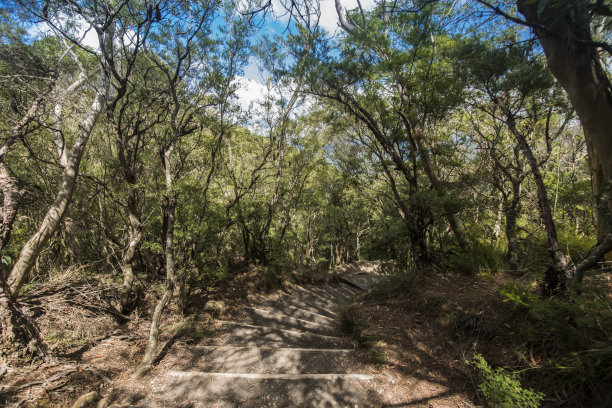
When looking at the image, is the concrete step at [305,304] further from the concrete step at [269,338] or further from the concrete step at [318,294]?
the concrete step at [269,338]

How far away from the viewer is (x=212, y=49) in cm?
489

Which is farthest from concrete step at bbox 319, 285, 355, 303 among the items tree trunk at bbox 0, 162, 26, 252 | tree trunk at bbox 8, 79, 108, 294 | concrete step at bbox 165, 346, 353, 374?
tree trunk at bbox 0, 162, 26, 252

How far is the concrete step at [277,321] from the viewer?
4230 mm

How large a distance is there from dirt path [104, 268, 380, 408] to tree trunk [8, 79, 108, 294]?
222 centimetres

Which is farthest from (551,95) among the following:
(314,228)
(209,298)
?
(314,228)

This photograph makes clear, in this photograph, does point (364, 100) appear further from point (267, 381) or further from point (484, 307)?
point (267, 381)

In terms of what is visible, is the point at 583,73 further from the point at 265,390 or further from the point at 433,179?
the point at 265,390

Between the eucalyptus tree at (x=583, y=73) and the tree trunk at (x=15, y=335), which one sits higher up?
the eucalyptus tree at (x=583, y=73)

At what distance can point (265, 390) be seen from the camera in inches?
97.7

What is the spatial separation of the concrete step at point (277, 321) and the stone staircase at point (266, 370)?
18 mm

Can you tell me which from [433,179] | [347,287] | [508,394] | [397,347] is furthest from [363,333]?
[347,287]

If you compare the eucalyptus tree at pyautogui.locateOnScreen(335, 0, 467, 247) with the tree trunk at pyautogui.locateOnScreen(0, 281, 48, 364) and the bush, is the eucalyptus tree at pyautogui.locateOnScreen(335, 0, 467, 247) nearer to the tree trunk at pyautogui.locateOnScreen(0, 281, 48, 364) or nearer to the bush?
the bush

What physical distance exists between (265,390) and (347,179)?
570 centimetres

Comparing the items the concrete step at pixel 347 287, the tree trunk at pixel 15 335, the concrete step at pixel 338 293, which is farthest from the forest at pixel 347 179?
the concrete step at pixel 347 287
